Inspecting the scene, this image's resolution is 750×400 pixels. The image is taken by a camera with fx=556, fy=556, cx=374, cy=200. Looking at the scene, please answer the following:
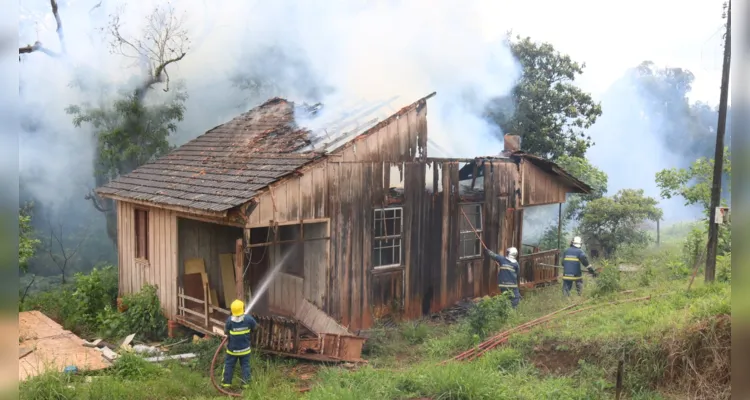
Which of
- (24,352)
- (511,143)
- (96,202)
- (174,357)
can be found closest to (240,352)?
(174,357)

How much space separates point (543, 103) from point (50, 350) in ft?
59.5

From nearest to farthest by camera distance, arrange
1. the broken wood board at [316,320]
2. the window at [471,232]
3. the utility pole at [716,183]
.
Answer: the broken wood board at [316,320]
the utility pole at [716,183]
the window at [471,232]

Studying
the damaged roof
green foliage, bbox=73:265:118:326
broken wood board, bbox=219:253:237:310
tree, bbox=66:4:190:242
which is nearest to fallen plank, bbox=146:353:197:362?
the damaged roof

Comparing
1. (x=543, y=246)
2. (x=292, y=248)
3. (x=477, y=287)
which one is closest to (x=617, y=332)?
(x=477, y=287)

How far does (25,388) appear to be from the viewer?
732cm

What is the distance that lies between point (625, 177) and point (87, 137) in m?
33.0

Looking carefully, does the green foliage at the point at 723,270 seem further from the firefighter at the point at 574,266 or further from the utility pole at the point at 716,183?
the firefighter at the point at 574,266

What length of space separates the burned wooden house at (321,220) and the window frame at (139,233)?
0.11 feet

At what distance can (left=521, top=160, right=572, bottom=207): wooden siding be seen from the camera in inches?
607

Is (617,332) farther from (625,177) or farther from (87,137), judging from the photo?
(625,177)

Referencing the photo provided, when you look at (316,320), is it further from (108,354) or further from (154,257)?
(154,257)

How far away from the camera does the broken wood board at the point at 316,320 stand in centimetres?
1062

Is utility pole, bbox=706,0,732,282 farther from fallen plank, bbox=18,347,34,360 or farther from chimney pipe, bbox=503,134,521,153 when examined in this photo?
fallen plank, bbox=18,347,34,360

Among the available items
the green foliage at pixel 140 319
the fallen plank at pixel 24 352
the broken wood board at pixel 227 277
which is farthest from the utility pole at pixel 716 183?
the fallen plank at pixel 24 352
